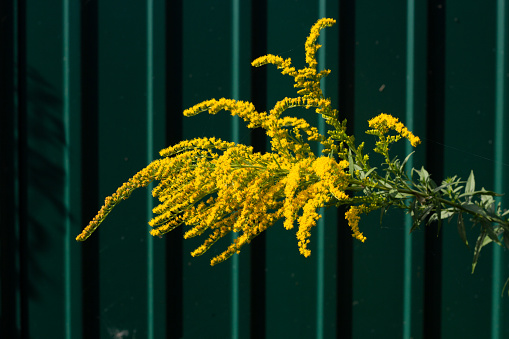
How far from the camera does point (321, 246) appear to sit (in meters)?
1.48

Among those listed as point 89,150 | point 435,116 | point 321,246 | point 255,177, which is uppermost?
point 435,116

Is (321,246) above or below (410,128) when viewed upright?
below

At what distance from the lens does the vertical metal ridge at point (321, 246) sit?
146 centimetres

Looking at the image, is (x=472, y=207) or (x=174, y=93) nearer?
(x=472, y=207)

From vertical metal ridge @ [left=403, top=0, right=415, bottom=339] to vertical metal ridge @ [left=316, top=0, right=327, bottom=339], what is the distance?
0.28 m

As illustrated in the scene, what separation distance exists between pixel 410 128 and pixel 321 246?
501 mm

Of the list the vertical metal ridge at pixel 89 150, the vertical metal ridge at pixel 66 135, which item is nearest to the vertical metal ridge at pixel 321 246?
the vertical metal ridge at pixel 89 150

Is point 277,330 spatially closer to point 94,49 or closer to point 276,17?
point 276,17

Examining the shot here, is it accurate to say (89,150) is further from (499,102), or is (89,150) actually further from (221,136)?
(499,102)

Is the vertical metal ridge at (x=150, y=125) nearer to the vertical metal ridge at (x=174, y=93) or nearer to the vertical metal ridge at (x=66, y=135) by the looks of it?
the vertical metal ridge at (x=174, y=93)

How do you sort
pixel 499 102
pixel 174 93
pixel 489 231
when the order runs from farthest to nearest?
pixel 174 93
pixel 499 102
pixel 489 231

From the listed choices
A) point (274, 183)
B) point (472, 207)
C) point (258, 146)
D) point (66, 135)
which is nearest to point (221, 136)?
point (258, 146)

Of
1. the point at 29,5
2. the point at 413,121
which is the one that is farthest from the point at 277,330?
the point at 29,5

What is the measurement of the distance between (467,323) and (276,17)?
1.24 metres
